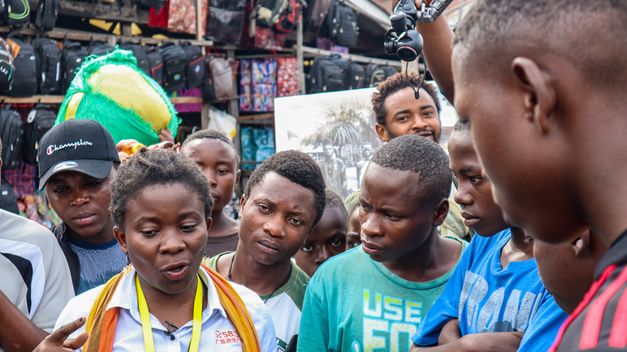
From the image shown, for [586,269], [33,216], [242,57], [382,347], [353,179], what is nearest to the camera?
[586,269]

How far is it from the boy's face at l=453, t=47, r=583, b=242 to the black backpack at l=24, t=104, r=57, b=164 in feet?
22.4

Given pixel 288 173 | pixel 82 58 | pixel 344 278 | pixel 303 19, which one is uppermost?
pixel 303 19

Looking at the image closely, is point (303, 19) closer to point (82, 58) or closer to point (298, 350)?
point (82, 58)

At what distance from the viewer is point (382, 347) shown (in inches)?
95.4

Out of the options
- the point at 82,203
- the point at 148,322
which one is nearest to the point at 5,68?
the point at 82,203

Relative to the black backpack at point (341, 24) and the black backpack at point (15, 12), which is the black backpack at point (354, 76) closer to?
the black backpack at point (341, 24)

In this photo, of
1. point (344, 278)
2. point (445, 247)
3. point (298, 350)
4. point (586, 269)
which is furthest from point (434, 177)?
point (586, 269)

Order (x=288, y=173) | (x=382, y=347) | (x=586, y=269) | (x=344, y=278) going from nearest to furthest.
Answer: (x=586, y=269), (x=382, y=347), (x=344, y=278), (x=288, y=173)

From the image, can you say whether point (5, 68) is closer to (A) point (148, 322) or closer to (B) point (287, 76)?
(B) point (287, 76)

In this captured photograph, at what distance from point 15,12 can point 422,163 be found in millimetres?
5889

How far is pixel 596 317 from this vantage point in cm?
89

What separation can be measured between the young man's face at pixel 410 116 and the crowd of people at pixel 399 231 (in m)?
0.07

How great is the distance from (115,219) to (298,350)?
2.63 ft

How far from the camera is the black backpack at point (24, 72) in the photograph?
23.3 ft
